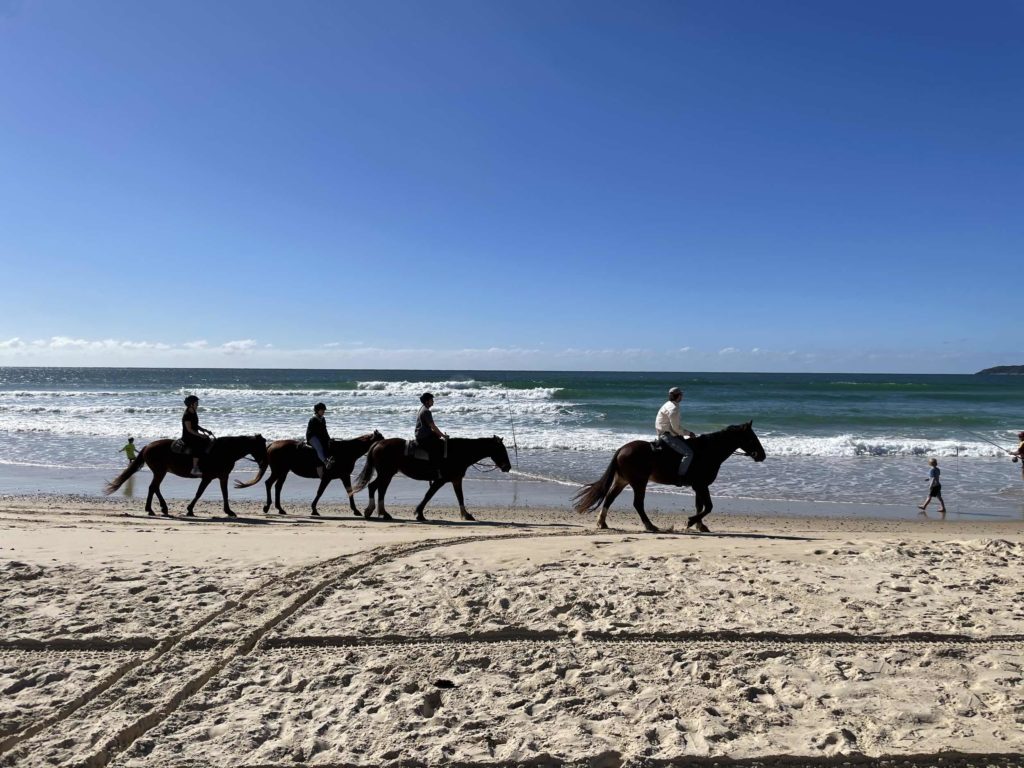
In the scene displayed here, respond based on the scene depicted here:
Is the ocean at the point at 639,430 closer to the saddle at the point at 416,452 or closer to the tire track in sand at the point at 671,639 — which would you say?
the saddle at the point at 416,452

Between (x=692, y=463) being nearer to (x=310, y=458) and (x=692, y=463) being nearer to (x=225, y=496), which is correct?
(x=310, y=458)

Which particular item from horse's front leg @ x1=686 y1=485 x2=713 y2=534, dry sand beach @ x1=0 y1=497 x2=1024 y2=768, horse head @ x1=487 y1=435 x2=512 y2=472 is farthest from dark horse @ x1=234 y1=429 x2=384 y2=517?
horse's front leg @ x1=686 y1=485 x2=713 y2=534

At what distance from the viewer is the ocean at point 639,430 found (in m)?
15.5

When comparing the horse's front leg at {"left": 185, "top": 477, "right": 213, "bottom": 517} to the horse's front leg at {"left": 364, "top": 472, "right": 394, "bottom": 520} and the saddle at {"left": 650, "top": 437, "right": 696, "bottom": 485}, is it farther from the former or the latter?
the saddle at {"left": 650, "top": 437, "right": 696, "bottom": 485}

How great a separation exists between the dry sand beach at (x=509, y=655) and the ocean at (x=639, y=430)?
782 cm

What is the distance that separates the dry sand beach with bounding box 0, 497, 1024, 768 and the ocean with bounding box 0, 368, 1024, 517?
7821 mm

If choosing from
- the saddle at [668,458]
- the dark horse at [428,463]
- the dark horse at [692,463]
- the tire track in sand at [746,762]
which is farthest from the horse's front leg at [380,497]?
the tire track in sand at [746,762]

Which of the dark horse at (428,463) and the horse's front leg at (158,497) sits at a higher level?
the dark horse at (428,463)

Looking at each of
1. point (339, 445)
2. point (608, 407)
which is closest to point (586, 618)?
point (339, 445)

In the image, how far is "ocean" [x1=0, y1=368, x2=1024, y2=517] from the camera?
15.5 m

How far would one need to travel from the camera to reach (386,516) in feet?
36.8

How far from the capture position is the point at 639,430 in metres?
27.5

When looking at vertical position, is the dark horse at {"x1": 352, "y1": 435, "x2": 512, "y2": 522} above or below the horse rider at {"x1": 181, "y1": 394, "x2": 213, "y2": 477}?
below

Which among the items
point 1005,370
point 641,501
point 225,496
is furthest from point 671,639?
point 1005,370
